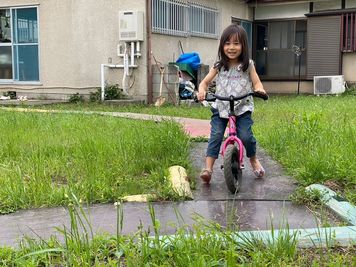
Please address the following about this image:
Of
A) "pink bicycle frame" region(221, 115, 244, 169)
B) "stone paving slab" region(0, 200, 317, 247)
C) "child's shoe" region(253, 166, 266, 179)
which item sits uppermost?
"pink bicycle frame" region(221, 115, 244, 169)

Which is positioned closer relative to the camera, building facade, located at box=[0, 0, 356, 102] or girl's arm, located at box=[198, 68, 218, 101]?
girl's arm, located at box=[198, 68, 218, 101]

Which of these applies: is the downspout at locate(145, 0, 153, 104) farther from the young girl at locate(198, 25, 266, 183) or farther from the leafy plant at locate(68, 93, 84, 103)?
the young girl at locate(198, 25, 266, 183)

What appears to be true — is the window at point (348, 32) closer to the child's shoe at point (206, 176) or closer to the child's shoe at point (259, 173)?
the child's shoe at point (259, 173)

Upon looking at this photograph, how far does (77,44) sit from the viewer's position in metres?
12.6

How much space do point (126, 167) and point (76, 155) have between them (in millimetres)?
697

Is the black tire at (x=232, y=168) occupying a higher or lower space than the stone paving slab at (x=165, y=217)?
higher

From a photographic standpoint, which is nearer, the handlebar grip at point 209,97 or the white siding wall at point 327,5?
the handlebar grip at point 209,97

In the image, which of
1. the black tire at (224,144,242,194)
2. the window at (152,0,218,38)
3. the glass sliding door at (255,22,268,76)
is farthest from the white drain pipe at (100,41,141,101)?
the black tire at (224,144,242,194)

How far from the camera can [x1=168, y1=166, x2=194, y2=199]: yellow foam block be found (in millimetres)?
3891

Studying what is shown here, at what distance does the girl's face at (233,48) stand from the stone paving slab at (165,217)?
1.29 meters

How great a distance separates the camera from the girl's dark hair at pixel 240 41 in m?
4.22

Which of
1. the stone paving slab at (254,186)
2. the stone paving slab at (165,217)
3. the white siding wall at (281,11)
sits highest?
the white siding wall at (281,11)

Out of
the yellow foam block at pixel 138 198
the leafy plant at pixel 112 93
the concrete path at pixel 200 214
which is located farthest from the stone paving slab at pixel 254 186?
the leafy plant at pixel 112 93

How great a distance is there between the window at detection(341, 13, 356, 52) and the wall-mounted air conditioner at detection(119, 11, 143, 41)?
765 centimetres
